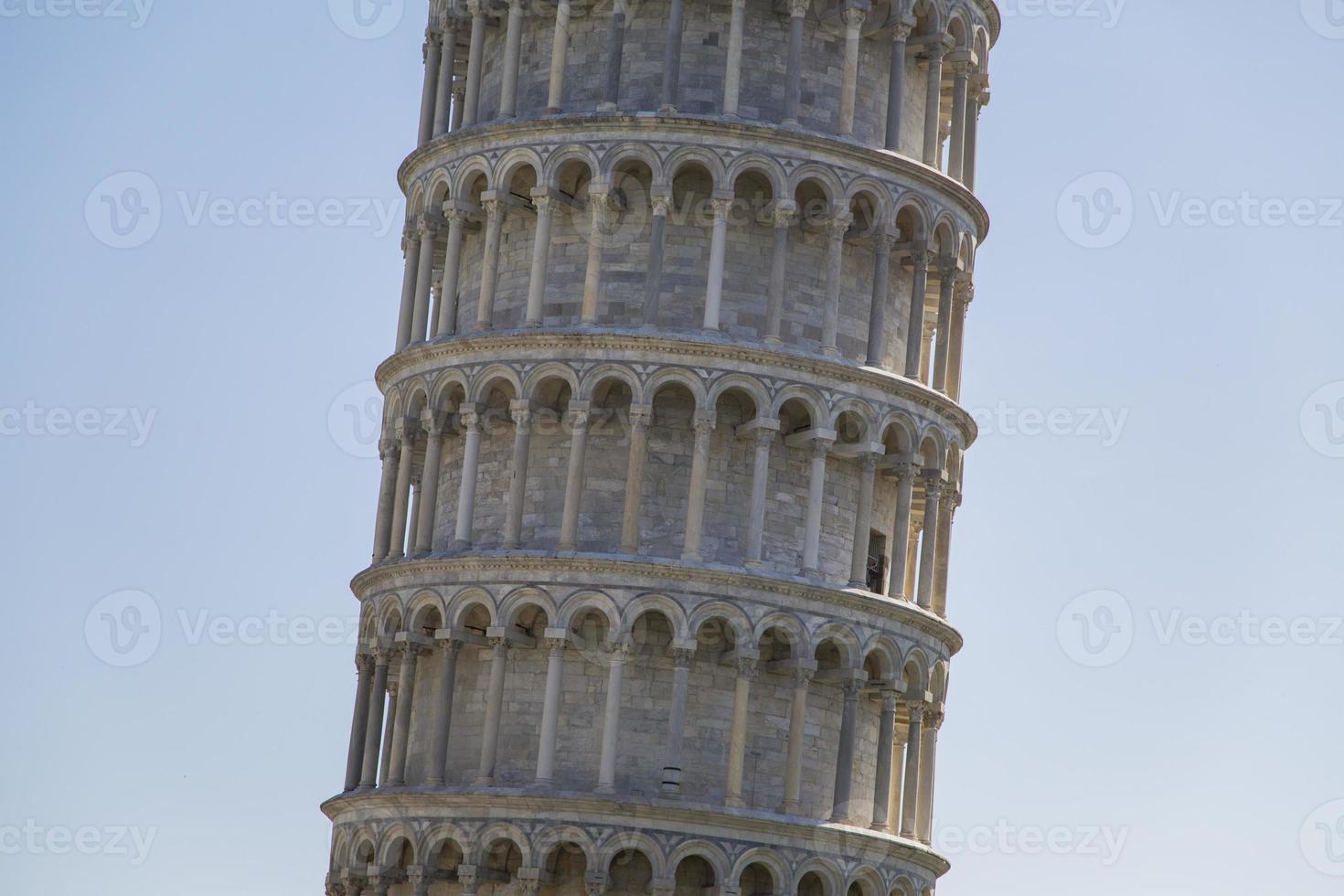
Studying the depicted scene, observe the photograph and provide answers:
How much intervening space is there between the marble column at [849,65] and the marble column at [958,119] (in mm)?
2897

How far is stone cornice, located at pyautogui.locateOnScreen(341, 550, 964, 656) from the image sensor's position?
47094 millimetres

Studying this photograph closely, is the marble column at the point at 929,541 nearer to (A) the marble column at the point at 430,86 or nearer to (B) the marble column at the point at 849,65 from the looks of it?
(B) the marble column at the point at 849,65

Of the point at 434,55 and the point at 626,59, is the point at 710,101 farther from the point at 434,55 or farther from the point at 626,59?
the point at 434,55

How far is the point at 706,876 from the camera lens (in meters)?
46.7

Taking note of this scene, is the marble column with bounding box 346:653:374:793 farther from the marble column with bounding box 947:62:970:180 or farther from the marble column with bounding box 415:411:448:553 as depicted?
the marble column with bounding box 947:62:970:180

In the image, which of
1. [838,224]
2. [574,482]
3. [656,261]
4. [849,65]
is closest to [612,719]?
[574,482]

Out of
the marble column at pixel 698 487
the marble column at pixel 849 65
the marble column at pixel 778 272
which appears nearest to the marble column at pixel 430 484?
the marble column at pixel 698 487

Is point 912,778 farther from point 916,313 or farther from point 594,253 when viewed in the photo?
point 594,253

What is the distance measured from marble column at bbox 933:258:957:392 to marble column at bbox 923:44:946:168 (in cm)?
201

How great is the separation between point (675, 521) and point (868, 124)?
840cm

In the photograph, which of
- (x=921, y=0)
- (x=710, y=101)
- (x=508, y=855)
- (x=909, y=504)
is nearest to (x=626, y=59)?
(x=710, y=101)

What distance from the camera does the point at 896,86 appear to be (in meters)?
50.6

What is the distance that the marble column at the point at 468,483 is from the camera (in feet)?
160

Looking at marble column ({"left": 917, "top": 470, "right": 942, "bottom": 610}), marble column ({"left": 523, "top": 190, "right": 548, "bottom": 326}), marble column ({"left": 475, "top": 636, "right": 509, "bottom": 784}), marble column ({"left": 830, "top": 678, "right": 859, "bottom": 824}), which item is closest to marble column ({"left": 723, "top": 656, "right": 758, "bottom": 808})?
marble column ({"left": 830, "top": 678, "right": 859, "bottom": 824})
